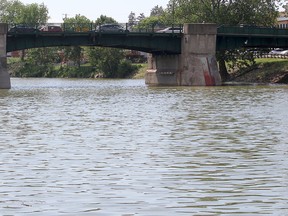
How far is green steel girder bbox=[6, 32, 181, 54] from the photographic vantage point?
88875 mm

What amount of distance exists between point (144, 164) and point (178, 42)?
70.4 meters

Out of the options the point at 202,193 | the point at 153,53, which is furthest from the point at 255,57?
the point at 202,193

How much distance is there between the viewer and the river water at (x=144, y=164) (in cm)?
1933

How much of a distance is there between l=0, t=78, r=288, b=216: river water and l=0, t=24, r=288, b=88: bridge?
41.9m

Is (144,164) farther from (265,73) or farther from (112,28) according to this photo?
(265,73)

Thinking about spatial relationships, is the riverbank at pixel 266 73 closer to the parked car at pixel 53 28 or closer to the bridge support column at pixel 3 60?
the parked car at pixel 53 28

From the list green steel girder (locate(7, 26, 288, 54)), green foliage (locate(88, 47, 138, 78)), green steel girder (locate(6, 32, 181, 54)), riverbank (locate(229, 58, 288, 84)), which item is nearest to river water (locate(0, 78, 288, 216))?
green steel girder (locate(6, 32, 181, 54))

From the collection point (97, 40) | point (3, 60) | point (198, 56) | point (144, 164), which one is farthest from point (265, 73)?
point (144, 164)

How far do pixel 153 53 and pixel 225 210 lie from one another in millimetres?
83765

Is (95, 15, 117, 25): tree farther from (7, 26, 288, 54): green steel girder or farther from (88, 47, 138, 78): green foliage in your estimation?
(7, 26, 288, 54): green steel girder

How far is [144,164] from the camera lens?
25.7 meters

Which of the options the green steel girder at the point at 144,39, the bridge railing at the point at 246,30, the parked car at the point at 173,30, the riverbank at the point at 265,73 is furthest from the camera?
the riverbank at the point at 265,73

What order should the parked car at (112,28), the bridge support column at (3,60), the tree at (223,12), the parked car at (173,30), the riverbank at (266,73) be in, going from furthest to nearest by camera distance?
1. the tree at (223,12)
2. the riverbank at (266,73)
3. the parked car at (173,30)
4. the parked car at (112,28)
5. the bridge support column at (3,60)

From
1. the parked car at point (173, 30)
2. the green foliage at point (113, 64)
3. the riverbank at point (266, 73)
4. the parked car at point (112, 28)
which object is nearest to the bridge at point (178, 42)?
the parked car at point (173, 30)
